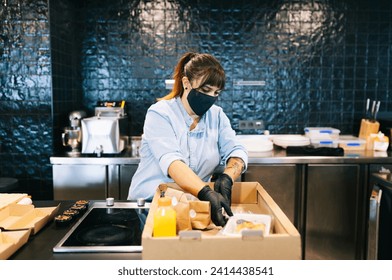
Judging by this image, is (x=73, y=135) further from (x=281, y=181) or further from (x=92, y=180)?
(x=281, y=181)

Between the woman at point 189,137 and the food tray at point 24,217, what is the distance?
524 millimetres

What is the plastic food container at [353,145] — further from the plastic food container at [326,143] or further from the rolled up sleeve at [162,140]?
the rolled up sleeve at [162,140]

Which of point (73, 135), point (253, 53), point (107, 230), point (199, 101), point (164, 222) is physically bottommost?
point (107, 230)

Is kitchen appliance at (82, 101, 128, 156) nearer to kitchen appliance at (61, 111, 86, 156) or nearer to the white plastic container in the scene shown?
kitchen appliance at (61, 111, 86, 156)

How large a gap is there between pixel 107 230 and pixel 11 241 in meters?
0.35

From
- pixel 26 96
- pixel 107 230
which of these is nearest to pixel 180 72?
pixel 107 230

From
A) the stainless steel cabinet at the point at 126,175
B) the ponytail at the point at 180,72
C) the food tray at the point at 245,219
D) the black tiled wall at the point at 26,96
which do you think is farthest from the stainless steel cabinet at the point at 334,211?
the black tiled wall at the point at 26,96

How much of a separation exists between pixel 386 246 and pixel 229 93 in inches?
79.5

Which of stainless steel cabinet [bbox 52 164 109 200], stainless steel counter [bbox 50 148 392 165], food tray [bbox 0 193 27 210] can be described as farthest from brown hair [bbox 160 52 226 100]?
stainless steel cabinet [bbox 52 164 109 200]

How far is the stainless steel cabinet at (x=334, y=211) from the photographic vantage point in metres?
3.54

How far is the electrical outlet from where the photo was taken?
4.21m

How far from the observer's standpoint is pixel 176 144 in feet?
6.66

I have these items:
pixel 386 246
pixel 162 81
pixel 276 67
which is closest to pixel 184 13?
pixel 162 81

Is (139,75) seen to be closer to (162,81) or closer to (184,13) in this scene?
(162,81)
